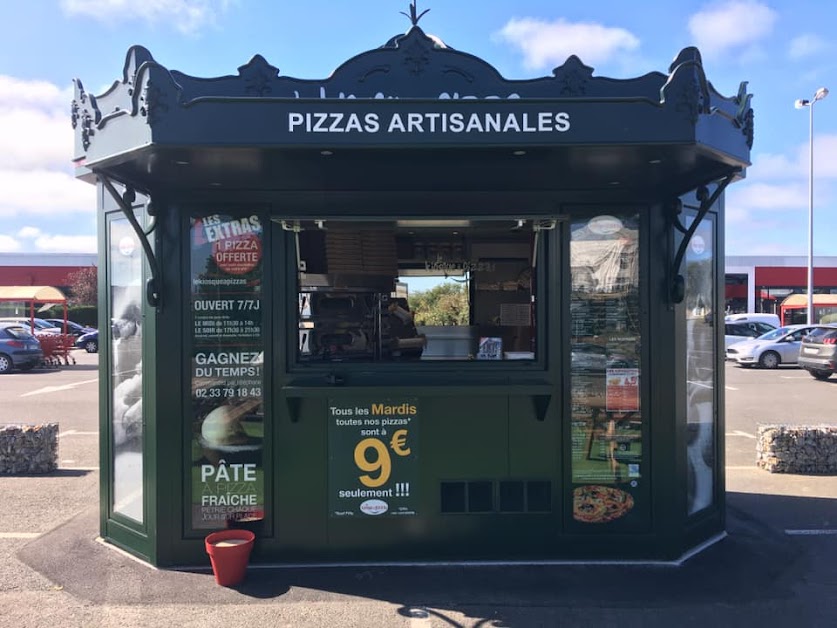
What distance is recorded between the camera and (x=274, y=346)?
14.6 feet

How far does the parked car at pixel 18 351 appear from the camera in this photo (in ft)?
60.8

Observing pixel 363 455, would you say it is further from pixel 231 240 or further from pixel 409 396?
pixel 231 240

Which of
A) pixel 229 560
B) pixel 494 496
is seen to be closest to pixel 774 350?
pixel 494 496

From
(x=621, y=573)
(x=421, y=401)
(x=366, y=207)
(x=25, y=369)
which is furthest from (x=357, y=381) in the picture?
(x=25, y=369)

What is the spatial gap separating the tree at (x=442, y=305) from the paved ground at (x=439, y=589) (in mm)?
2154

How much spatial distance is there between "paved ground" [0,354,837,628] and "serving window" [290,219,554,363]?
150 centimetres

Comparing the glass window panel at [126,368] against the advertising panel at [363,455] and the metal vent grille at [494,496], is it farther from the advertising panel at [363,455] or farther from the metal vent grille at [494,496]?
the metal vent grille at [494,496]

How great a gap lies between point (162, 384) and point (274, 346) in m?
0.80

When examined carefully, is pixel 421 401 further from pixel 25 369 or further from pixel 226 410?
pixel 25 369

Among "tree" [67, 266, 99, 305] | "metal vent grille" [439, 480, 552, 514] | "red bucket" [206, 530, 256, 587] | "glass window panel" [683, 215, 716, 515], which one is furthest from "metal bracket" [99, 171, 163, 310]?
"tree" [67, 266, 99, 305]

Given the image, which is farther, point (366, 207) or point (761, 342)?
point (761, 342)

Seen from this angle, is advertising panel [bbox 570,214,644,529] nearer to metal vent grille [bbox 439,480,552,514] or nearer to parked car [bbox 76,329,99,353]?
metal vent grille [bbox 439,480,552,514]

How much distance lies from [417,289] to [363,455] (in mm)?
1805

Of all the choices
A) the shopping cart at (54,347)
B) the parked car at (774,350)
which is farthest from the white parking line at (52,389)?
the parked car at (774,350)
